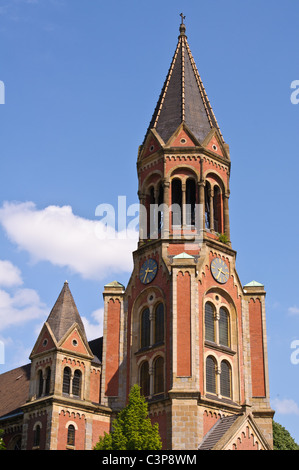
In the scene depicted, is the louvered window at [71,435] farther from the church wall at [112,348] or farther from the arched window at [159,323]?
the arched window at [159,323]

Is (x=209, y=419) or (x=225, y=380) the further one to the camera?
(x=225, y=380)

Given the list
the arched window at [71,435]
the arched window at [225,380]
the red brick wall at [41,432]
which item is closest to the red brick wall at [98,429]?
the arched window at [71,435]

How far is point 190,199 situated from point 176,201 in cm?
124

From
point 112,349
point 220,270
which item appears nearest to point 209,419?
point 112,349

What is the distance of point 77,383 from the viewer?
207 ft

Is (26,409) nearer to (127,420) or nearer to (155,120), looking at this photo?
(127,420)

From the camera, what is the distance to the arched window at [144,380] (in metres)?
63.4

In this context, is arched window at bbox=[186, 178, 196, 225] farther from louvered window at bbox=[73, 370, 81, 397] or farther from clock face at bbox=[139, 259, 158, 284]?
louvered window at bbox=[73, 370, 81, 397]

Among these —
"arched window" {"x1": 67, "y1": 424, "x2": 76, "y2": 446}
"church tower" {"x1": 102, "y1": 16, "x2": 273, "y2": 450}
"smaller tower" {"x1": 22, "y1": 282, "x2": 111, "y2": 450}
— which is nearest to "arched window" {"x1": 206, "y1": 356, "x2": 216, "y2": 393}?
"church tower" {"x1": 102, "y1": 16, "x2": 273, "y2": 450}

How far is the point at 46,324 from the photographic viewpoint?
64375mm

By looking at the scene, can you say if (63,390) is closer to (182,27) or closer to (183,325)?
(183,325)

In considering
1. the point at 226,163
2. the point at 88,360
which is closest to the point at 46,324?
the point at 88,360

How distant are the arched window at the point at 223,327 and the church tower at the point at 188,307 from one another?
0.08m
